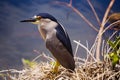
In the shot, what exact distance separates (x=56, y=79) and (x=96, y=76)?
9 cm

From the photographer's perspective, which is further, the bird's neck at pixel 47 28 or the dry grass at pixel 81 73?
the bird's neck at pixel 47 28

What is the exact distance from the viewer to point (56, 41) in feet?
2.30

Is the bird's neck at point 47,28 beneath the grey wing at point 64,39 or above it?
above

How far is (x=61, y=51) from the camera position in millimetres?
686

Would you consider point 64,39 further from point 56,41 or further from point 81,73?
point 81,73

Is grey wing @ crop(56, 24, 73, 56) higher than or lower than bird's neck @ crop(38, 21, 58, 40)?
lower

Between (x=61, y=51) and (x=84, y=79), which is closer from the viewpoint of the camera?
(x=84, y=79)

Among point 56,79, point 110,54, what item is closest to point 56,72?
point 56,79

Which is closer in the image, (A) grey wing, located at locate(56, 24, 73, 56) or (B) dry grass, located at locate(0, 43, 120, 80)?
(B) dry grass, located at locate(0, 43, 120, 80)

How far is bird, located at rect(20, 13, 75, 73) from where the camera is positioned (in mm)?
670

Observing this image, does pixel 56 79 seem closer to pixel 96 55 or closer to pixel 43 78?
pixel 43 78

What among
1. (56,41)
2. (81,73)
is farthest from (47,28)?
(81,73)

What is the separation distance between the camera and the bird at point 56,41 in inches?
26.4

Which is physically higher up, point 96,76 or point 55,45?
point 55,45
